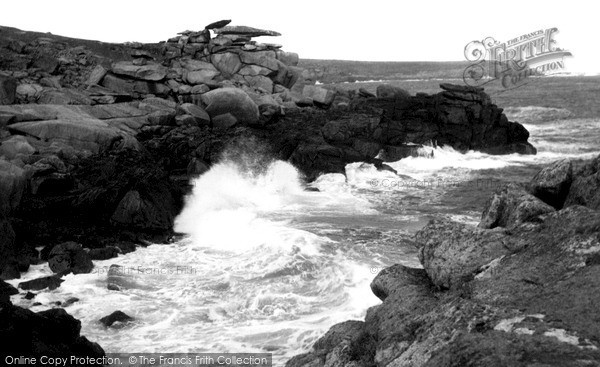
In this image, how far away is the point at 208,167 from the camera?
22.5m

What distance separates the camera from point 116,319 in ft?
35.1

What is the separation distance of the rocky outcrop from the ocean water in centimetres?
368

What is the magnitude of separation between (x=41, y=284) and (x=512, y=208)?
10031 mm

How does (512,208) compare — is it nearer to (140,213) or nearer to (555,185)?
(555,185)

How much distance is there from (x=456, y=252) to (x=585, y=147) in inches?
1201

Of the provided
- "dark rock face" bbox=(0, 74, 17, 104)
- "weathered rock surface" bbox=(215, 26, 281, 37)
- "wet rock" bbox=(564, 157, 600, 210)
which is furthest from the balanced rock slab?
"wet rock" bbox=(564, 157, 600, 210)

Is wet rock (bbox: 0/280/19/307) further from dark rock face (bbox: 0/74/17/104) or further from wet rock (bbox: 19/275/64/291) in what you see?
dark rock face (bbox: 0/74/17/104)

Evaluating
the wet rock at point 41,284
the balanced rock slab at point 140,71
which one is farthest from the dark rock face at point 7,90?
the wet rock at point 41,284

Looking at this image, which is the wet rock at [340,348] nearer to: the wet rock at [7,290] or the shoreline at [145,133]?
the shoreline at [145,133]

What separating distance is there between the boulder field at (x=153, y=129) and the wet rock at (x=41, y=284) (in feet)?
0.10

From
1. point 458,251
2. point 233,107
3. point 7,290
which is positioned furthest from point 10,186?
point 233,107

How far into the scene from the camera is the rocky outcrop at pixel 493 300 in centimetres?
401

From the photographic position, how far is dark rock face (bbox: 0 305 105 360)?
7973mm

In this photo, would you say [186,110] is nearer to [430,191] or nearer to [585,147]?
[430,191]
